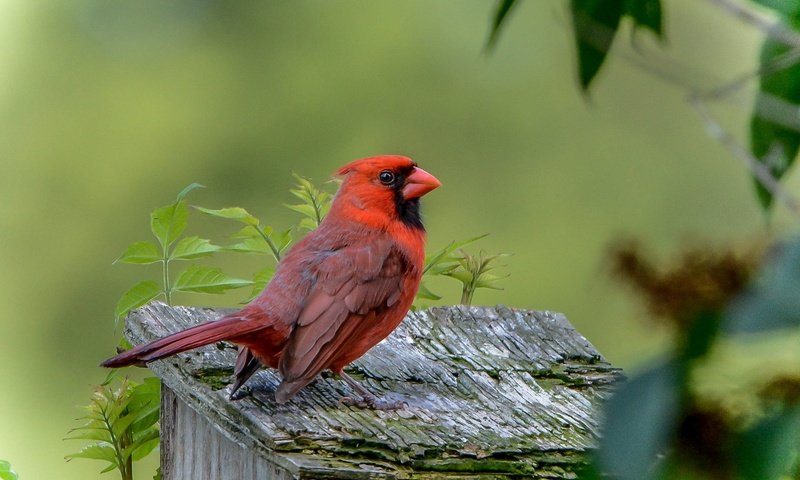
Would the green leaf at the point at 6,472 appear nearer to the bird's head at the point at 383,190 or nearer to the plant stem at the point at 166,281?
the plant stem at the point at 166,281

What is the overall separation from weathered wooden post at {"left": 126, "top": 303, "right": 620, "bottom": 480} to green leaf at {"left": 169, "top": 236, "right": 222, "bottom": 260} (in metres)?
0.12

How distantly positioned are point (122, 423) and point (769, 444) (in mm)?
2247

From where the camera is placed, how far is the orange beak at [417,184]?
108 inches

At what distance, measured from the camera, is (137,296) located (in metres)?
2.73

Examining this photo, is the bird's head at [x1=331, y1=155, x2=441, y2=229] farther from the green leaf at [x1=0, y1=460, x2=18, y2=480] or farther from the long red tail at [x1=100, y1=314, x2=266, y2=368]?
the green leaf at [x1=0, y1=460, x2=18, y2=480]

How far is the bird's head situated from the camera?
264cm

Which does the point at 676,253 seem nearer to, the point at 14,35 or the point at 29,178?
the point at 29,178

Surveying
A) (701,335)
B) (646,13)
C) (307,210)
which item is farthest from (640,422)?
(307,210)

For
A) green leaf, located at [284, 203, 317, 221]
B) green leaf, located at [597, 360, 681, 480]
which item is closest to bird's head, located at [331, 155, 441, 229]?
green leaf, located at [284, 203, 317, 221]

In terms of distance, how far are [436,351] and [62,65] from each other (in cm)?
719

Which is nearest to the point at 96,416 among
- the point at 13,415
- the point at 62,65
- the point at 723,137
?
the point at 723,137

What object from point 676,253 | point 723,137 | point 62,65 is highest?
point 62,65

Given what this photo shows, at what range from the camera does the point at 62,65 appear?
9125 mm

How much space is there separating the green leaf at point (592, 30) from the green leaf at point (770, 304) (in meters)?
0.46
